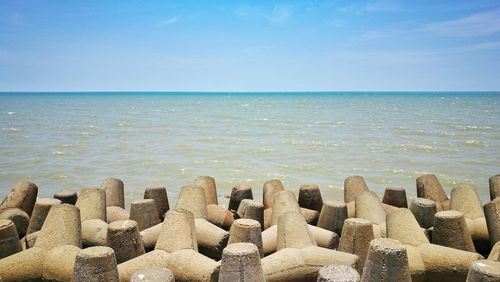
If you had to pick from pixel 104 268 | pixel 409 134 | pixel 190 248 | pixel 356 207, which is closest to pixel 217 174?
pixel 356 207

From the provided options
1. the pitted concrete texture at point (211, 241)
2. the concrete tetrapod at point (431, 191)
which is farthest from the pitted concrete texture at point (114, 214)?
the concrete tetrapod at point (431, 191)

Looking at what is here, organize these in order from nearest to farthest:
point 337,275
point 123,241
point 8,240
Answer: point 337,275, point 123,241, point 8,240

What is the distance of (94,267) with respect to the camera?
220 centimetres

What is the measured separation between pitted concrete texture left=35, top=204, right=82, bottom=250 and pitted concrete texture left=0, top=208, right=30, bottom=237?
101 centimetres

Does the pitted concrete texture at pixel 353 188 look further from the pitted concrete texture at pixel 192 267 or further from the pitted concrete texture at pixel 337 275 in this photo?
the pitted concrete texture at pixel 337 275

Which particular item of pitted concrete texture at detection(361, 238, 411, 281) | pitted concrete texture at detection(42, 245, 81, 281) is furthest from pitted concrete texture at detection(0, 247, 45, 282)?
pitted concrete texture at detection(361, 238, 411, 281)

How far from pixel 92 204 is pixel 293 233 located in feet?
6.08

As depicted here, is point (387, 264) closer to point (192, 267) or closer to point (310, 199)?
point (192, 267)

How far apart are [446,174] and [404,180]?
126cm

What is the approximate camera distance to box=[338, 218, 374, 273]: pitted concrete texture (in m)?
2.98

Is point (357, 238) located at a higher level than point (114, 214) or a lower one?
higher

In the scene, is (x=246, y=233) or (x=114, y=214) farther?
(x=114, y=214)

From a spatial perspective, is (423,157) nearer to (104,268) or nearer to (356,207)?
(356,207)

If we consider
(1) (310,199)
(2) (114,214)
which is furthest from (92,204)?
(1) (310,199)
